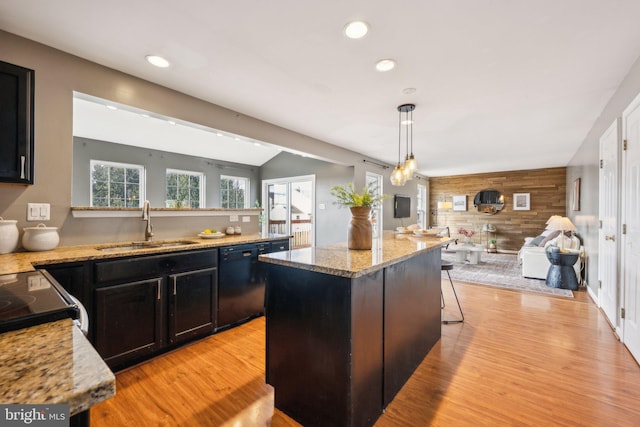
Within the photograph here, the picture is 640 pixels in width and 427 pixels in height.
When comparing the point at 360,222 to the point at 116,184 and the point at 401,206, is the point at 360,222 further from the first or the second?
the point at 401,206

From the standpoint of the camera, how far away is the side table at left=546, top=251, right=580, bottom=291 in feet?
14.4

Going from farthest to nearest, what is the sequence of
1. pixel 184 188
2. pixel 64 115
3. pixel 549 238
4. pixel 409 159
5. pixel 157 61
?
pixel 184 188 → pixel 549 238 → pixel 409 159 → pixel 157 61 → pixel 64 115

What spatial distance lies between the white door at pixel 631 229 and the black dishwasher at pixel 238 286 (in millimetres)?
3349

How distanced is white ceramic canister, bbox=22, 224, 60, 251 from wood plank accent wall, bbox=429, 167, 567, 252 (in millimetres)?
9664

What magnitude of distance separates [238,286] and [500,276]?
15.4ft

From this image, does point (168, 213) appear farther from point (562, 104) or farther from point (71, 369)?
point (562, 104)

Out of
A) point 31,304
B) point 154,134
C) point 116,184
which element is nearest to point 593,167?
point 31,304

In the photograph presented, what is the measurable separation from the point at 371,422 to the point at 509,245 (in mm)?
8760

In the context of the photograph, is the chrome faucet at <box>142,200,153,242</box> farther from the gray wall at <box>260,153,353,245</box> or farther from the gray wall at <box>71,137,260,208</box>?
the gray wall at <box>260,153,353,245</box>

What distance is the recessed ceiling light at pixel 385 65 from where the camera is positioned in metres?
2.39

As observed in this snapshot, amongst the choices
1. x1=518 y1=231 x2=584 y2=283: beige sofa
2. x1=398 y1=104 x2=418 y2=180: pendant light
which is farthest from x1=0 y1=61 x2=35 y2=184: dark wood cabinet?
x1=518 y1=231 x2=584 y2=283: beige sofa

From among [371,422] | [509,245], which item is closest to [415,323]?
[371,422]

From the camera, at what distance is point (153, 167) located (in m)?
5.98

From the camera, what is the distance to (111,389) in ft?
1.79
